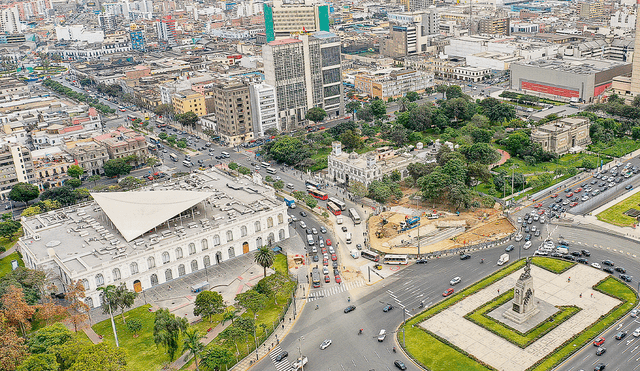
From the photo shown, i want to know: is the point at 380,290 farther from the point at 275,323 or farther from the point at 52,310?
the point at 52,310

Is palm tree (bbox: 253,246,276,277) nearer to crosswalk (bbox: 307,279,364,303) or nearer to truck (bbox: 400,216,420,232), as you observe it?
crosswalk (bbox: 307,279,364,303)

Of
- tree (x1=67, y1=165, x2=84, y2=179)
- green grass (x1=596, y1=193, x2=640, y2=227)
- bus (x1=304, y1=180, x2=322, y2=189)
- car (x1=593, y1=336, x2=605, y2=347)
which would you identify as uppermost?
tree (x1=67, y1=165, x2=84, y2=179)

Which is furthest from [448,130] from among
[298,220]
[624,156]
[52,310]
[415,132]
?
[52,310]

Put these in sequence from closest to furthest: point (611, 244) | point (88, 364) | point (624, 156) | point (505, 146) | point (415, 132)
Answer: point (88, 364) < point (611, 244) < point (624, 156) < point (505, 146) < point (415, 132)

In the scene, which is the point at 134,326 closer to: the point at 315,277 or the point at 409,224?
the point at 315,277

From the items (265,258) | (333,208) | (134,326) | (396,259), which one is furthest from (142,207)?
(396,259)

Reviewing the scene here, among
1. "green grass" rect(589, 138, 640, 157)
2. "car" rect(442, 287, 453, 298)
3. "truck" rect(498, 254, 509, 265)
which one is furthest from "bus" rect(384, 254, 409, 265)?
"green grass" rect(589, 138, 640, 157)

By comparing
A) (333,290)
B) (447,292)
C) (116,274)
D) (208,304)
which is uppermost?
(116,274)
